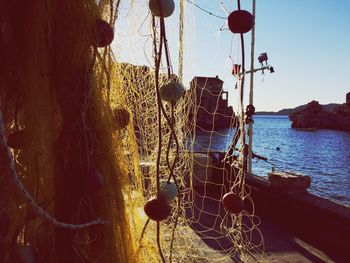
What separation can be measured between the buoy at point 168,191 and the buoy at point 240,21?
1.91 ft

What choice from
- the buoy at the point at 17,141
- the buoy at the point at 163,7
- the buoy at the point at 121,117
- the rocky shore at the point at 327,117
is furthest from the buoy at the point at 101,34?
the rocky shore at the point at 327,117

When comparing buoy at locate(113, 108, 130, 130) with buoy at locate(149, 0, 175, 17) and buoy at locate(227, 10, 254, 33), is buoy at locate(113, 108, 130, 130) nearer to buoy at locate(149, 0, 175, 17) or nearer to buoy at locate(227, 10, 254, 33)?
buoy at locate(149, 0, 175, 17)

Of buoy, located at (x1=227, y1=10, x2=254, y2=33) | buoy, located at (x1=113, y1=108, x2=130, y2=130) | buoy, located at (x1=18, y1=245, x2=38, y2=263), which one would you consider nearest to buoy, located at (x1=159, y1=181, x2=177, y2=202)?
buoy, located at (x1=113, y1=108, x2=130, y2=130)

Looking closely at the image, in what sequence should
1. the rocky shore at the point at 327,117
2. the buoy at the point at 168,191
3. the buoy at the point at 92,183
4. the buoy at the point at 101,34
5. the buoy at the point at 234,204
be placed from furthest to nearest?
the rocky shore at the point at 327,117
the buoy at the point at 234,204
the buoy at the point at 168,191
the buoy at the point at 101,34
the buoy at the point at 92,183

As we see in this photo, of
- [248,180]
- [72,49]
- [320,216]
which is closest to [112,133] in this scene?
[72,49]

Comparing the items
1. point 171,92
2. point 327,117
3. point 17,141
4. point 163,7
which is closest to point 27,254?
point 17,141

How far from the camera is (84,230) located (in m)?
1.20

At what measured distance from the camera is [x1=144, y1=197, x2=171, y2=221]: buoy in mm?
1223

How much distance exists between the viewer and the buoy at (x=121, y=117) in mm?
1354

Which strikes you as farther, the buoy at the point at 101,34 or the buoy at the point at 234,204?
the buoy at the point at 234,204

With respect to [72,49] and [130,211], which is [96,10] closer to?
[72,49]

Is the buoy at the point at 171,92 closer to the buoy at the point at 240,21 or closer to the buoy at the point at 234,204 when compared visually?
the buoy at the point at 240,21

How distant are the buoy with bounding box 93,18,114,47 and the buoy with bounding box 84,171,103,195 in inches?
16.1

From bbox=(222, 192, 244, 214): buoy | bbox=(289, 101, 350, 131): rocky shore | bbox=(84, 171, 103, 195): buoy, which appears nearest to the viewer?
bbox=(84, 171, 103, 195): buoy
